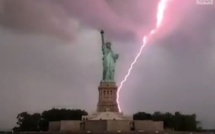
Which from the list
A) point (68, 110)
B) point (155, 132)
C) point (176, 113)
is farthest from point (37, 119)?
point (155, 132)

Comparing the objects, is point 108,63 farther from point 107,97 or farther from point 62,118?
point 62,118

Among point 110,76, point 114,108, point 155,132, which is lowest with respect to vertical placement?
point 155,132

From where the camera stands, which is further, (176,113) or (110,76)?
(176,113)

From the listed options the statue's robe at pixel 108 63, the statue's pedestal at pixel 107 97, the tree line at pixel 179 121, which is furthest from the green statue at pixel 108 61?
the tree line at pixel 179 121

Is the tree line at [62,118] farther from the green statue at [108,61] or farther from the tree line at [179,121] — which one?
the green statue at [108,61]

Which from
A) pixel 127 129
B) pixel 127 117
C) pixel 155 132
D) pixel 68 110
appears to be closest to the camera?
pixel 155 132

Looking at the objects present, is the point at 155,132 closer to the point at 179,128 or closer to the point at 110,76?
the point at 110,76
